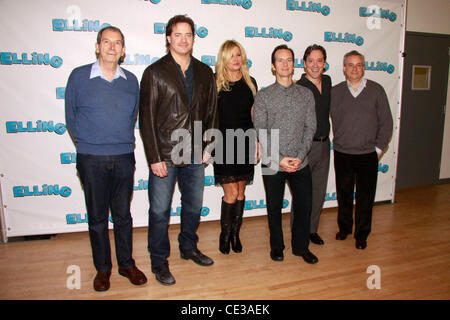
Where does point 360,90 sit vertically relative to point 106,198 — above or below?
above

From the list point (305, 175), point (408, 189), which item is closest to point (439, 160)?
point (408, 189)

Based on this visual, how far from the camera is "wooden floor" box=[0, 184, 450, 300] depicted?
236cm

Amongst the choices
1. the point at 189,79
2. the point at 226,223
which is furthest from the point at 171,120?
the point at 226,223

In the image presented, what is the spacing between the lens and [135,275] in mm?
2498

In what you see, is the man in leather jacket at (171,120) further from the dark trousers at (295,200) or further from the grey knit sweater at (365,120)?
the grey knit sweater at (365,120)

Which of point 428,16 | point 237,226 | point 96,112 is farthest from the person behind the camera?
point 428,16

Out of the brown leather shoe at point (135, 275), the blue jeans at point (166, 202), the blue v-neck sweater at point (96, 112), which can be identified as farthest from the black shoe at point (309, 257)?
the blue v-neck sweater at point (96, 112)

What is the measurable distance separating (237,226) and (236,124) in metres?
0.97

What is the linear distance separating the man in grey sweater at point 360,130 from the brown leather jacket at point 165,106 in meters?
1.44

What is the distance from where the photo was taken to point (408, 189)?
17.2 feet

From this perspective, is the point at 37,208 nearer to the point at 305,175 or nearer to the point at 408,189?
the point at 305,175

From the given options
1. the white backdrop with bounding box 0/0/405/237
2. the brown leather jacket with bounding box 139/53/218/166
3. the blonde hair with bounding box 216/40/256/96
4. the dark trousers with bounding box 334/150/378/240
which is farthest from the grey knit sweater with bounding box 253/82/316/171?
the white backdrop with bounding box 0/0/405/237

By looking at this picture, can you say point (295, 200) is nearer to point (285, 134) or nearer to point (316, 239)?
point (285, 134)

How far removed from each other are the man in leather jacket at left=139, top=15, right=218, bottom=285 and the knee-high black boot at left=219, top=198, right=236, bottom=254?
1.23ft
